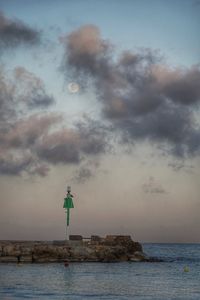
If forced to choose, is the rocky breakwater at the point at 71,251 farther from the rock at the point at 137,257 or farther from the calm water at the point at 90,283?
the calm water at the point at 90,283

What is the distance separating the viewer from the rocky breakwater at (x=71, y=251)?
77250 millimetres

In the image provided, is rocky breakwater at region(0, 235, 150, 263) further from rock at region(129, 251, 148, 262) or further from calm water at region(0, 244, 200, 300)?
calm water at region(0, 244, 200, 300)

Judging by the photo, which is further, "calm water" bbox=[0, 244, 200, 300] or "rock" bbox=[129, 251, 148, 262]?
"rock" bbox=[129, 251, 148, 262]

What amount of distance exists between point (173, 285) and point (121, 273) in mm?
10840

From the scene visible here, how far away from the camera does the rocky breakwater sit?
77250 mm

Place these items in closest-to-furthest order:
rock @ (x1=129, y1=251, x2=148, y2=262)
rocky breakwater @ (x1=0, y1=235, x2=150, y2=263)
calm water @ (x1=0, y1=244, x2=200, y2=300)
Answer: calm water @ (x1=0, y1=244, x2=200, y2=300)
rocky breakwater @ (x1=0, y1=235, x2=150, y2=263)
rock @ (x1=129, y1=251, x2=148, y2=262)

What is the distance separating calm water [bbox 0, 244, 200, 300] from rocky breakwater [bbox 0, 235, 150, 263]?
164 inches

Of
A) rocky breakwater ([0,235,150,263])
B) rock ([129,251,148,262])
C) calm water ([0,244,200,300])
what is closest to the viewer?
calm water ([0,244,200,300])

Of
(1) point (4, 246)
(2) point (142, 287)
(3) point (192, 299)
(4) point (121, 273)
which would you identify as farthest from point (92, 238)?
(3) point (192, 299)

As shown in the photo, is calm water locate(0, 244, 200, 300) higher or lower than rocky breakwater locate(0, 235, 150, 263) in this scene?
lower

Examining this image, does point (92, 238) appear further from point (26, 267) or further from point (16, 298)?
point (16, 298)

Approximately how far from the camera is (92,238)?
288 ft

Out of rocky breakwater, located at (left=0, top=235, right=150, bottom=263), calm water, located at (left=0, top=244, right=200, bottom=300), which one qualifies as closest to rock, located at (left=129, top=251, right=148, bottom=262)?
rocky breakwater, located at (left=0, top=235, right=150, bottom=263)

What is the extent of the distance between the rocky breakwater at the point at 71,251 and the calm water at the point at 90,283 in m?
4.16
